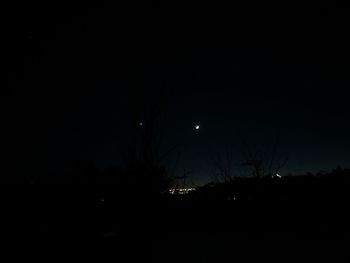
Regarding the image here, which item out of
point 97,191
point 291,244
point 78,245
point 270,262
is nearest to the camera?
point 270,262

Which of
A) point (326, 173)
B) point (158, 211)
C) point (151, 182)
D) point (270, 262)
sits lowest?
point (270, 262)

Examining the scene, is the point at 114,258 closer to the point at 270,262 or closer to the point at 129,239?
the point at 129,239

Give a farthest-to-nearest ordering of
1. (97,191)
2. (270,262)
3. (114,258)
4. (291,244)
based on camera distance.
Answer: (97,191), (291,244), (114,258), (270,262)

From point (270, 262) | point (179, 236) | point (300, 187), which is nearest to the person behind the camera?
point (270, 262)

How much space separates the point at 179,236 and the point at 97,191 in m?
2.57

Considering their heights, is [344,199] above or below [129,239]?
above

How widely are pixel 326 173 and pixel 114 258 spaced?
25.1 ft

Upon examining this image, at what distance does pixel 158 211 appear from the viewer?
8133 millimetres

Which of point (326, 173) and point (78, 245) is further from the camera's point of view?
point (326, 173)

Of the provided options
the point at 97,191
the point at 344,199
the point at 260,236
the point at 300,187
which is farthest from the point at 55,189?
the point at 344,199

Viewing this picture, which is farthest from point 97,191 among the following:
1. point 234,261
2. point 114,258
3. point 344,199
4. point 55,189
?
point 344,199

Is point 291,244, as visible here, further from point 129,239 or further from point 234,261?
A: point 129,239

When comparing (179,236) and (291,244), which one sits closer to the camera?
(291,244)

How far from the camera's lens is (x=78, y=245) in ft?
24.1
